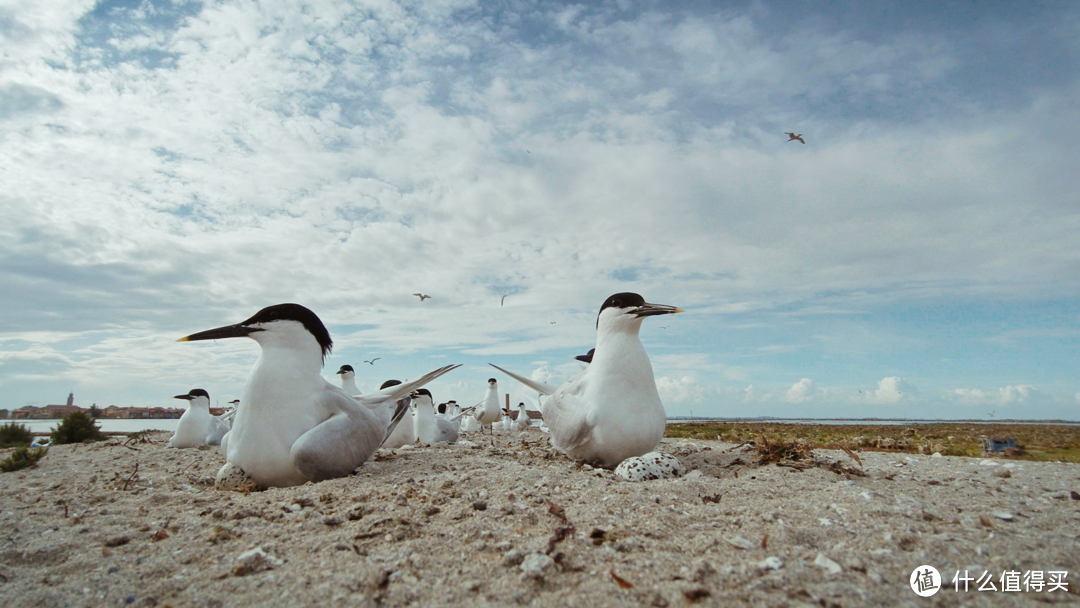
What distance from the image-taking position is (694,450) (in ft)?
26.7

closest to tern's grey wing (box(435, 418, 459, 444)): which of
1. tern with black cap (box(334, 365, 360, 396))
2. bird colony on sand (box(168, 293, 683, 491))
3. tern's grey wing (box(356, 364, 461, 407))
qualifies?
tern with black cap (box(334, 365, 360, 396))

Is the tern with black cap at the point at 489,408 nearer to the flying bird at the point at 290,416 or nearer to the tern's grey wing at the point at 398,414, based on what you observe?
the tern's grey wing at the point at 398,414

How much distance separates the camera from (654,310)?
6.18m

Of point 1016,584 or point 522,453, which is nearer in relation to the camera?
point 1016,584

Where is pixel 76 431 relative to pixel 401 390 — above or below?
below

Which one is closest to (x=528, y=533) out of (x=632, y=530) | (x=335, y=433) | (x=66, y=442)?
(x=632, y=530)

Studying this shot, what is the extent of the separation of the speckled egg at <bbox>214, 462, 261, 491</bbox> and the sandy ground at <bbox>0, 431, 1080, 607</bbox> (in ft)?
0.72

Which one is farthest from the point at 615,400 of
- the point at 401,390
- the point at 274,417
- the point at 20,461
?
the point at 20,461

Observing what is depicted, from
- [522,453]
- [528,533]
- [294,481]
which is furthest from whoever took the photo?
[522,453]

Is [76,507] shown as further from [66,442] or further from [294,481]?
[66,442]

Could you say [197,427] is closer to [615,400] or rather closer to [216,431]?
[216,431]

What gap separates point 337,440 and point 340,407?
1.63 feet

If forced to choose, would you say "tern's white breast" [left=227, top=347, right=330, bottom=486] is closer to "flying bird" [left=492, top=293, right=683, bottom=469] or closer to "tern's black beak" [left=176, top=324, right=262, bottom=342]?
"tern's black beak" [left=176, top=324, right=262, bottom=342]

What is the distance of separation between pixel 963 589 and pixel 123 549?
15.8 feet
